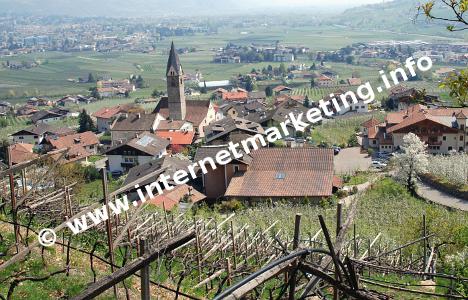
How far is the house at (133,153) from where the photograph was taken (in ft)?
78.2

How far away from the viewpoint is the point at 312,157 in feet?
59.2

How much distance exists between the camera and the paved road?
1625 centimetres

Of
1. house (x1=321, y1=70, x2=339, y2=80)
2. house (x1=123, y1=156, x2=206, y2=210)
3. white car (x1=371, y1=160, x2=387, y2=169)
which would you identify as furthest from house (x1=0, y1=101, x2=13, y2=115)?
white car (x1=371, y1=160, x2=387, y2=169)

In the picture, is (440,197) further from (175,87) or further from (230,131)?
(175,87)

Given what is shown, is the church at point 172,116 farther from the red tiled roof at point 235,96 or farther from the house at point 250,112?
the red tiled roof at point 235,96

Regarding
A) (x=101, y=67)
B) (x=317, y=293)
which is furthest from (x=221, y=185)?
(x=101, y=67)

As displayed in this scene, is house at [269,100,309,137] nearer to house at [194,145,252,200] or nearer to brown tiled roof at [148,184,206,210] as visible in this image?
house at [194,145,252,200]

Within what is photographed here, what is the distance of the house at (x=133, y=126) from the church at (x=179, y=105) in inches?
64.0

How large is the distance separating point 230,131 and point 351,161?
19.9 feet

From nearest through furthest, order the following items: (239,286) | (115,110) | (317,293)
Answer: (239,286)
(317,293)
(115,110)

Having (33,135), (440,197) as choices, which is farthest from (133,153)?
(440,197)

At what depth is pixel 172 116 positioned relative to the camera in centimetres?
3288

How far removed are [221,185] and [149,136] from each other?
8336mm

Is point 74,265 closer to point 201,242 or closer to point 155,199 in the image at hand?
point 201,242
